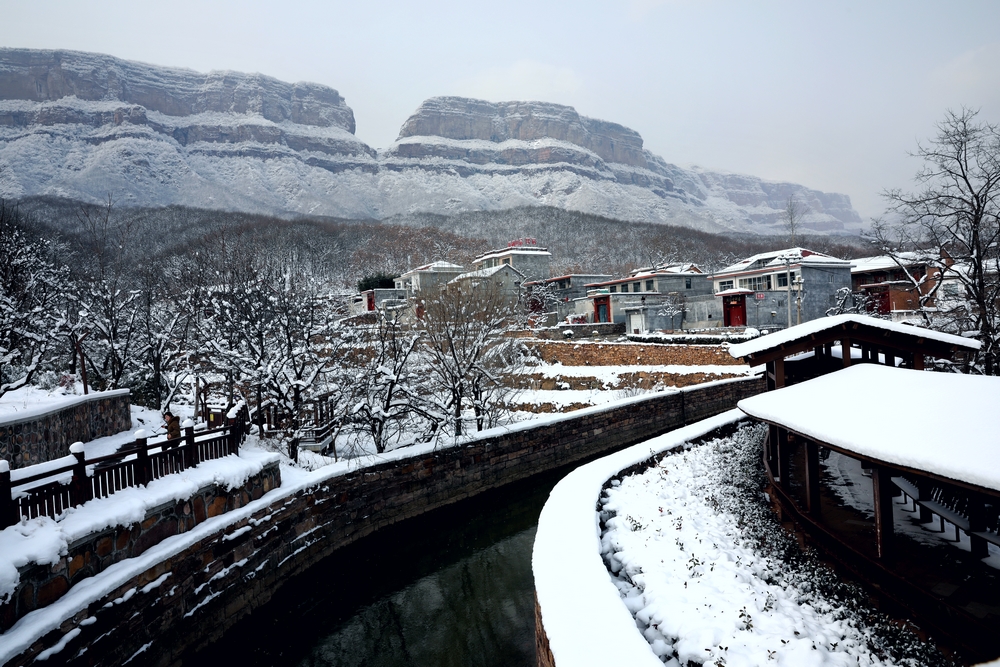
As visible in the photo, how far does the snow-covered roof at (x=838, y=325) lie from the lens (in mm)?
10142

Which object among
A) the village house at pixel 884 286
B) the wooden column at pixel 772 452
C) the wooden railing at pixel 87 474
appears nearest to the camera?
the wooden railing at pixel 87 474

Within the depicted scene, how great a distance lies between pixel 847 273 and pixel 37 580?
164 ft

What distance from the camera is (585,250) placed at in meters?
99.2

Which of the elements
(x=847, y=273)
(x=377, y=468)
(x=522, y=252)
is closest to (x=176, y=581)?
(x=377, y=468)

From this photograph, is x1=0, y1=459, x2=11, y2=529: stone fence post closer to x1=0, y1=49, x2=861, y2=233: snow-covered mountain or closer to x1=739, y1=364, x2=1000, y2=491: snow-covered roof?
x1=739, y1=364, x2=1000, y2=491: snow-covered roof

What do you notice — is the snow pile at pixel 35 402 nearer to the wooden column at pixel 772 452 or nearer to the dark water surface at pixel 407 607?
the dark water surface at pixel 407 607

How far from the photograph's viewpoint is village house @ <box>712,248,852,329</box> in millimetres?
38656

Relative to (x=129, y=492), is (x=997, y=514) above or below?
below

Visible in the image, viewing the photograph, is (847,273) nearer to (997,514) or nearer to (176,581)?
(997,514)

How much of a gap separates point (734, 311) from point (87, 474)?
130 ft

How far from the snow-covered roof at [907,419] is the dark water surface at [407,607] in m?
5.55

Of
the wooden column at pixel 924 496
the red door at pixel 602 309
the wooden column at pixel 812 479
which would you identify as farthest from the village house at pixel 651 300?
the wooden column at pixel 812 479

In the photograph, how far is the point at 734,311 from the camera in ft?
128

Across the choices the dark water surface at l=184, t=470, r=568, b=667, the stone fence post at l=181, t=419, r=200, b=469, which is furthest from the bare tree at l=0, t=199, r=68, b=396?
the dark water surface at l=184, t=470, r=568, b=667
